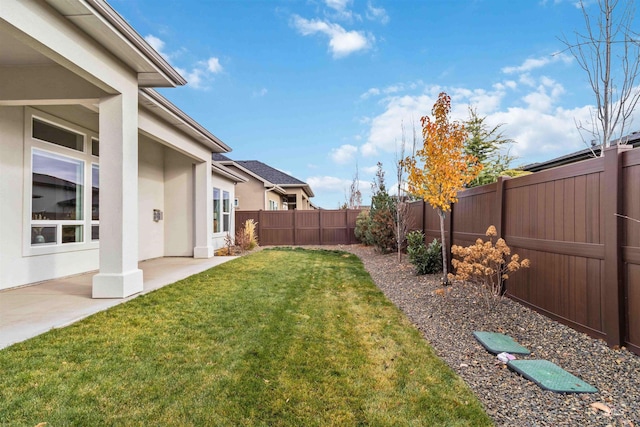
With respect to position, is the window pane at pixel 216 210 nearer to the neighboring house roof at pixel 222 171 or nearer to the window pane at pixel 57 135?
the neighboring house roof at pixel 222 171

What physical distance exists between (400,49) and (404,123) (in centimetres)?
320

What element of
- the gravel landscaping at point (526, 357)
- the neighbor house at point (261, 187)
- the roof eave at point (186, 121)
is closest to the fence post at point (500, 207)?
the gravel landscaping at point (526, 357)

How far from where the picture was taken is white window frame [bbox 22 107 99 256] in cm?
591

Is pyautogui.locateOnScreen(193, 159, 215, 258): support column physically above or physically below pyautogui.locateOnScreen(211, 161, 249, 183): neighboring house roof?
below

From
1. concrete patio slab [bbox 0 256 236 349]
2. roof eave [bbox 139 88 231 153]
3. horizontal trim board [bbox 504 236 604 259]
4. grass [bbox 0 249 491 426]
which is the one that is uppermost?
roof eave [bbox 139 88 231 153]

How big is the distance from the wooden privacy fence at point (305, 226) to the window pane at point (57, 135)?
9.68 meters

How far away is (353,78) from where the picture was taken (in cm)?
1323

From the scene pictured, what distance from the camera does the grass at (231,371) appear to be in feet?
7.73

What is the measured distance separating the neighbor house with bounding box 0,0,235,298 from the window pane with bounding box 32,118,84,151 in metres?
0.02

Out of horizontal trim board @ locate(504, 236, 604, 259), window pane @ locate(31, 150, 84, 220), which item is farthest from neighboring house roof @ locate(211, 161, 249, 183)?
horizontal trim board @ locate(504, 236, 604, 259)

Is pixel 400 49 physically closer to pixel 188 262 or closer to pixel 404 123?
pixel 404 123

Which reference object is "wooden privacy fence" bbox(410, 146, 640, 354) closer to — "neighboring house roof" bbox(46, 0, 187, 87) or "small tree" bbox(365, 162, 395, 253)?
"neighboring house roof" bbox(46, 0, 187, 87)

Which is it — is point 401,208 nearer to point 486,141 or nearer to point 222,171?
point 486,141

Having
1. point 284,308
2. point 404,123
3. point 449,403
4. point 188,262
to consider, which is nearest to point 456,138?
point 404,123
